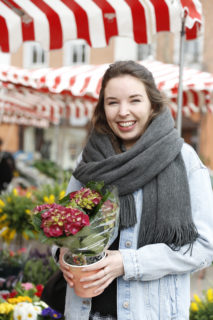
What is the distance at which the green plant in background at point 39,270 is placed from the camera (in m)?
3.12

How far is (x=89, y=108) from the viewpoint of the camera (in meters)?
8.00

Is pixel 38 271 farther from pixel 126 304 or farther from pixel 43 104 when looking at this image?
pixel 43 104

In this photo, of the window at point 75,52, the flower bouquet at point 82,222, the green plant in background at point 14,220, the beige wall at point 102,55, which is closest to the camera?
the flower bouquet at point 82,222

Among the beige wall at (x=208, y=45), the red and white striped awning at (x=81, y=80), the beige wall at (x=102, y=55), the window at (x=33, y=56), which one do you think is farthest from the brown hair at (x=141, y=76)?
the window at (x=33, y=56)

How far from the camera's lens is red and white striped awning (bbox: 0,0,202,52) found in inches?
84.4

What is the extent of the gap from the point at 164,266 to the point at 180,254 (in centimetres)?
7

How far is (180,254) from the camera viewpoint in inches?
54.1

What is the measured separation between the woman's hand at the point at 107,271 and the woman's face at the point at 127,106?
18.5 inches

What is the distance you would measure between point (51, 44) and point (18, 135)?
19.0 meters

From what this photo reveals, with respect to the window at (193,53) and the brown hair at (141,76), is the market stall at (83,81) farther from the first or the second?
the window at (193,53)

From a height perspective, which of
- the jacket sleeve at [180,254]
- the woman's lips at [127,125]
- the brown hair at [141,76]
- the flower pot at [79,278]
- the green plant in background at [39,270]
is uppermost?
the brown hair at [141,76]

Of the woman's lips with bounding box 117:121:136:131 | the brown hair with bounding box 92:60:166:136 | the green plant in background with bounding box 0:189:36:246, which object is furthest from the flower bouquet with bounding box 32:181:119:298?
the green plant in background with bounding box 0:189:36:246

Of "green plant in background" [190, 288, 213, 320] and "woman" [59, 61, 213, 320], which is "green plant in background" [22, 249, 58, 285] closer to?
"green plant in background" [190, 288, 213, 320]

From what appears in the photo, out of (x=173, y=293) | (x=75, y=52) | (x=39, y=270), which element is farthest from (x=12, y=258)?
(x=75, y=52)
